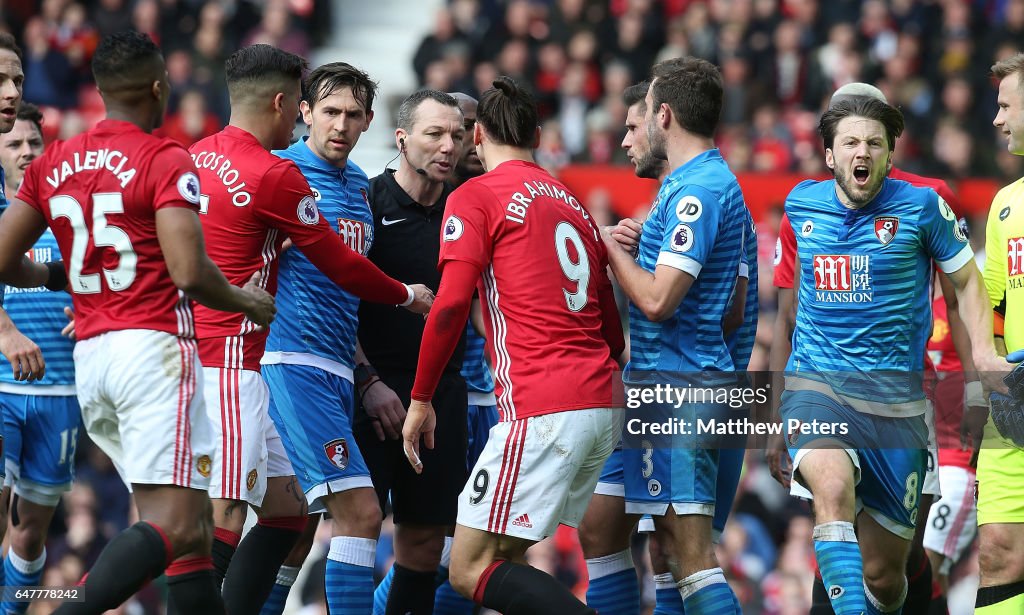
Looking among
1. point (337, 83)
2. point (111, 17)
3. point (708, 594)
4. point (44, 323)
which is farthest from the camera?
point (111, 17)

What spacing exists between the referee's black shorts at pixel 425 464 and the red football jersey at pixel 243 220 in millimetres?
1057

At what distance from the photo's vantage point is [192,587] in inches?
233

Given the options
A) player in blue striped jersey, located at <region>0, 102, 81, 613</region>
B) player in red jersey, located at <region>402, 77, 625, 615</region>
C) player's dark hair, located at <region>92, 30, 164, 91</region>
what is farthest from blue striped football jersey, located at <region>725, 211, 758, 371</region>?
player in blue striped jersey, located at <region>0, 102, 81, 613</region>

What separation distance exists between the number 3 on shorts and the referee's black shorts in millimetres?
1280

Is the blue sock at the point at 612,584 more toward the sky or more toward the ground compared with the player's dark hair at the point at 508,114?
more toward the ground

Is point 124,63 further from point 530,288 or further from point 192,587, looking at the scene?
point 192,587

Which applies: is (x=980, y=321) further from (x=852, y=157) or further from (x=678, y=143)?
(x=678, y=143)

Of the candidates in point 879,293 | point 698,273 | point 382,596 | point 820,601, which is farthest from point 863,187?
point 382,596

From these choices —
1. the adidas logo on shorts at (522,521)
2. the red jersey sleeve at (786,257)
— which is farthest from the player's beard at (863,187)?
the adidas logo on shorts at (522,521)

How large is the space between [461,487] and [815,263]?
2136 mm

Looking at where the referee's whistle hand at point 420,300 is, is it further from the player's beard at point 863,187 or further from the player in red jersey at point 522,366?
the player's beard at point 863,187

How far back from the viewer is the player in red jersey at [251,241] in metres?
6.43

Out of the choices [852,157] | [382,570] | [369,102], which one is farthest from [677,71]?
[382,570]

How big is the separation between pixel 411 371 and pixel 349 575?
1242 mm
